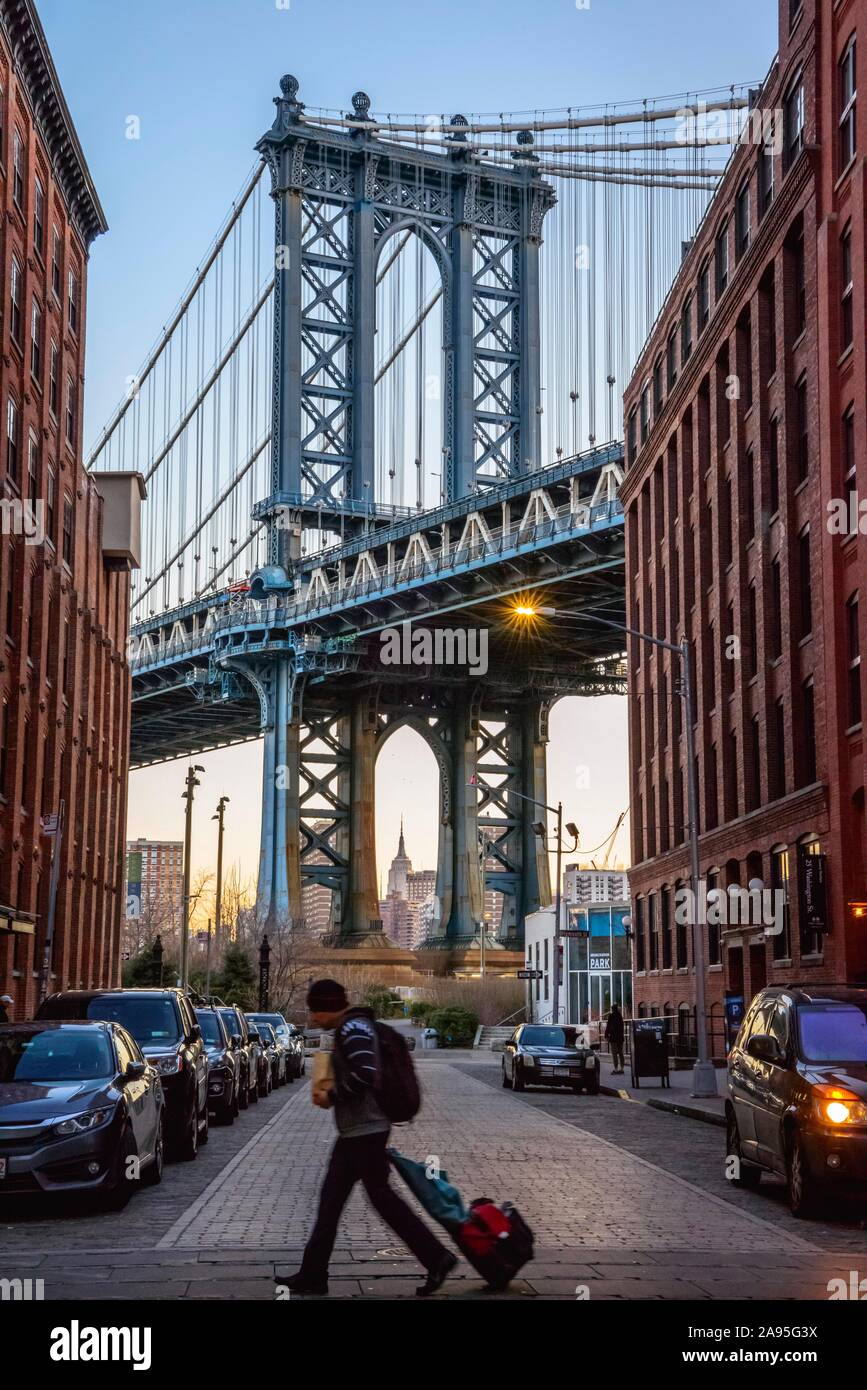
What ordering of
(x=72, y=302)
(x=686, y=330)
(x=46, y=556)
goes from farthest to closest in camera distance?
(x=72, y=302), (x=686, y=330), (x=46, y=556)

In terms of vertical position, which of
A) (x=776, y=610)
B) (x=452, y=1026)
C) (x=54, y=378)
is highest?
(x=54, y=378)

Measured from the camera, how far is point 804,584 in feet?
123

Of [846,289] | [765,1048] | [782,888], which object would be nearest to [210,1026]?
[765,1048]

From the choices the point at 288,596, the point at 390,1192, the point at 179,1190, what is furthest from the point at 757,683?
the point at 288,596

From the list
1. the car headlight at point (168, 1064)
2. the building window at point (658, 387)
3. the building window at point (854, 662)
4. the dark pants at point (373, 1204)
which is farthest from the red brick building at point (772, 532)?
the dark pants at point (373, 1204)

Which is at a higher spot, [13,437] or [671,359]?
[671,359]

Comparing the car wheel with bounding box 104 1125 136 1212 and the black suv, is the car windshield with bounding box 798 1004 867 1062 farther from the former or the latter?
the car wheel with bounding box 104 1125 136 1212

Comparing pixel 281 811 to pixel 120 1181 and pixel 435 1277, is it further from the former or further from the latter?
pixel 435 1277

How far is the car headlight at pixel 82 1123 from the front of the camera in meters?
14.0

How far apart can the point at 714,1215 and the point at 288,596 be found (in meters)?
78.4

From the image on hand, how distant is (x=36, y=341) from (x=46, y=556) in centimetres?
525

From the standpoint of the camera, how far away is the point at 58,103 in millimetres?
45812

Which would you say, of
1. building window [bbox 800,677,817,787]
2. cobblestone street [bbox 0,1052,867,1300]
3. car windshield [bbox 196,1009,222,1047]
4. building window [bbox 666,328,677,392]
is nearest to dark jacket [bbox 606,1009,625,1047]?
building window [bbox 800,677,817,787]

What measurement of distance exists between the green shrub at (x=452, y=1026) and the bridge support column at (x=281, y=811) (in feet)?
56.2
